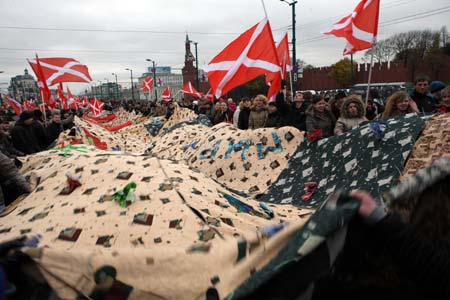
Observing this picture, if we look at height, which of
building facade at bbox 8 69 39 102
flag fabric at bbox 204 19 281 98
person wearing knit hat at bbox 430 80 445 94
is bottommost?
person wearing knit hat at bbox 430 80 445 94

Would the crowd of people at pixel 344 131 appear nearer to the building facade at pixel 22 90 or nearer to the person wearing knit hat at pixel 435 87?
the person wearing knit hat at pixel 435 87

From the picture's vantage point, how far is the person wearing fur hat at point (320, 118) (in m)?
5.54

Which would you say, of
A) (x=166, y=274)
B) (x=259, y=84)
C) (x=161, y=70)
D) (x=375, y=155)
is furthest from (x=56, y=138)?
(x=161, y=70)

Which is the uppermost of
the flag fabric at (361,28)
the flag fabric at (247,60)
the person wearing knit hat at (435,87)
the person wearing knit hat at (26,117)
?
the flag fabric at (361,28)

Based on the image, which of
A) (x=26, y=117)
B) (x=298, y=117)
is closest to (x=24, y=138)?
(x=26, y=117)

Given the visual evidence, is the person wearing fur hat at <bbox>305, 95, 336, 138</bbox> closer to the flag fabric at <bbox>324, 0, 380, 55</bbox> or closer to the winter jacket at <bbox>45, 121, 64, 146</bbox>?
the flag fabric at <bbox>324, 0, 380, 55</bbox>

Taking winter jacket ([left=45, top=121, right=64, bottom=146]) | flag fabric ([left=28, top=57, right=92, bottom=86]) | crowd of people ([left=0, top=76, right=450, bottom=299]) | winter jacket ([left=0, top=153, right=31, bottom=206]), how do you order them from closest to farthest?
crowd of people ([left=0, top=76, right=450, bottom=299]), winter jacket ([left=0, top=153, right=31, bottom=206]), winter jacket ([left=45, top=121, right=64, bottom=146]), flag fabric ([left=28, top=57, right=92, bottom=86])

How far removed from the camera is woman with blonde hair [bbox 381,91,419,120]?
4840 millimetres

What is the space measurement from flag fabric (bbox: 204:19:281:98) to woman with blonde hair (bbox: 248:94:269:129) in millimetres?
1197

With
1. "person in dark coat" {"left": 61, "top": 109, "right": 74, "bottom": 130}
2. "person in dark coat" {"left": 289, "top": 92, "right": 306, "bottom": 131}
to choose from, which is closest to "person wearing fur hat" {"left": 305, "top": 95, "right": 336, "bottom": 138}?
"person in dark coat" {"left": 289, "top": 92, "right": 306, "bottom": 131}

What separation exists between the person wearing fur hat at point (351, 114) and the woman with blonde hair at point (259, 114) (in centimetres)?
219

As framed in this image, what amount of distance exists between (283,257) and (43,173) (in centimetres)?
392

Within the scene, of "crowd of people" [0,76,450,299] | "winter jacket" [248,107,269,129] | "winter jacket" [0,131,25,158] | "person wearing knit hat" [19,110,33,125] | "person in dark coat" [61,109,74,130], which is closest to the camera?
"crowd of people" [0,76,450,299]

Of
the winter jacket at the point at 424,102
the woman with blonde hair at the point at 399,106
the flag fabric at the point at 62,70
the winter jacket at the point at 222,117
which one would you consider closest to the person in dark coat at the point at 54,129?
the flag fabric at the point at 62,70
